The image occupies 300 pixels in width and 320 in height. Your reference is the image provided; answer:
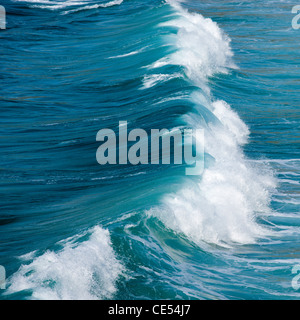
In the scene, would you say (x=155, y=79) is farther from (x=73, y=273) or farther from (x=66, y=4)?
(x=66, y=4)

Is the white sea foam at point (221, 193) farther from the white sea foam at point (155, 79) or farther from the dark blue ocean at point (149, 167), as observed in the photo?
the white sea foam at point (155, 79)

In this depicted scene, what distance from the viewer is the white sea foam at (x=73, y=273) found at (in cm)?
629

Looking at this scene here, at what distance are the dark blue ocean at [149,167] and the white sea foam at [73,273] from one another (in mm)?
16

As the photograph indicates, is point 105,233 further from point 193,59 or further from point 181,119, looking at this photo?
point 193,59

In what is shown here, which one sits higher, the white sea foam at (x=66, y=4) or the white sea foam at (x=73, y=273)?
the white sea foam at (x=66, y=4)

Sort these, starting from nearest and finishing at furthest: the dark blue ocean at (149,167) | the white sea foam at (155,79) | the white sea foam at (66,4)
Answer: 1. the dark blue ocean at (149,167)
2. the white sea foam at (155,79)
3. the white sea foam at (66,4)

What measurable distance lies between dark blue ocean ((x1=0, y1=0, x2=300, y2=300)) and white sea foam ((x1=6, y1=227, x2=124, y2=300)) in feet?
0.05

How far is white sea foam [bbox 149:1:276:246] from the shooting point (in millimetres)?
8172

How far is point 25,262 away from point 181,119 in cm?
500

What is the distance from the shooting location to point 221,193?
892 cm

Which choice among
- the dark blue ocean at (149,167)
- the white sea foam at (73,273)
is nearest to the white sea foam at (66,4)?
the dark blue ocean at (149,167)

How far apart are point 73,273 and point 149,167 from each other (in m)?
3.37

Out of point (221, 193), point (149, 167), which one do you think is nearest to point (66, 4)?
point (149, 167)

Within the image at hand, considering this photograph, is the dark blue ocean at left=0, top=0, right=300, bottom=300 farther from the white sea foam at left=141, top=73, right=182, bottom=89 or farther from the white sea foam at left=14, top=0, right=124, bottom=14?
the white sea foam at left=14, top=0, right=124, bottom=14
